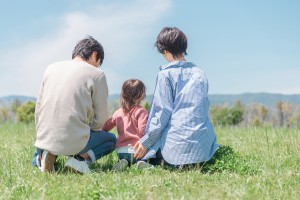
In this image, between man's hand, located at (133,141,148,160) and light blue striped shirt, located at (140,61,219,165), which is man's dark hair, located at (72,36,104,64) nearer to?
light blue striped shirt, located at (140,61,219,165)

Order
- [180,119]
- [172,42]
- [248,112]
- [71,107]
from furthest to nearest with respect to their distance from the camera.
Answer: [248,112], [172,42], [180,119], [71,107]

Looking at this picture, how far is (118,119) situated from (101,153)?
0.51 m

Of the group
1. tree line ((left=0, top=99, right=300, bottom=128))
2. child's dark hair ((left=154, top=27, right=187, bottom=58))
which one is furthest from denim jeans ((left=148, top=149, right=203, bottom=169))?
tree line ((left=0, top=99, right=300, bottom=128))

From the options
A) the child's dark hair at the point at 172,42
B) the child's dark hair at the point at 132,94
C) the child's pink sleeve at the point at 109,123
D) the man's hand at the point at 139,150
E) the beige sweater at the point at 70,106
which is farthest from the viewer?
the child's pink sleeve at the point at 109,123

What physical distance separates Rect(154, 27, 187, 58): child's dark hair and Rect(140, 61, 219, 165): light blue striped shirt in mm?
273

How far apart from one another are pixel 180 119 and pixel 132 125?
2.42 feet

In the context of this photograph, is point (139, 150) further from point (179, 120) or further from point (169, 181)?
point (169, 181)

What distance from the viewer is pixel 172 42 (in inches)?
244

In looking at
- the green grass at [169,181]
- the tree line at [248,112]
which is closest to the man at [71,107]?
the green grass at [169,181]

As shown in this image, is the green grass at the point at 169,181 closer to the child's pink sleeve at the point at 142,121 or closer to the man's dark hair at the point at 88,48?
the child's pink sleeve at the point at 142,121

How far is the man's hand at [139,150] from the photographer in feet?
19.8

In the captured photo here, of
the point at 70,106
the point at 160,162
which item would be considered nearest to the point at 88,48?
the point at 70,106

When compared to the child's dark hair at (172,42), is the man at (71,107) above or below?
below

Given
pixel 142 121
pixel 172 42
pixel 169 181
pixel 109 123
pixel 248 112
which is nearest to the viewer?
pixel 169 181
